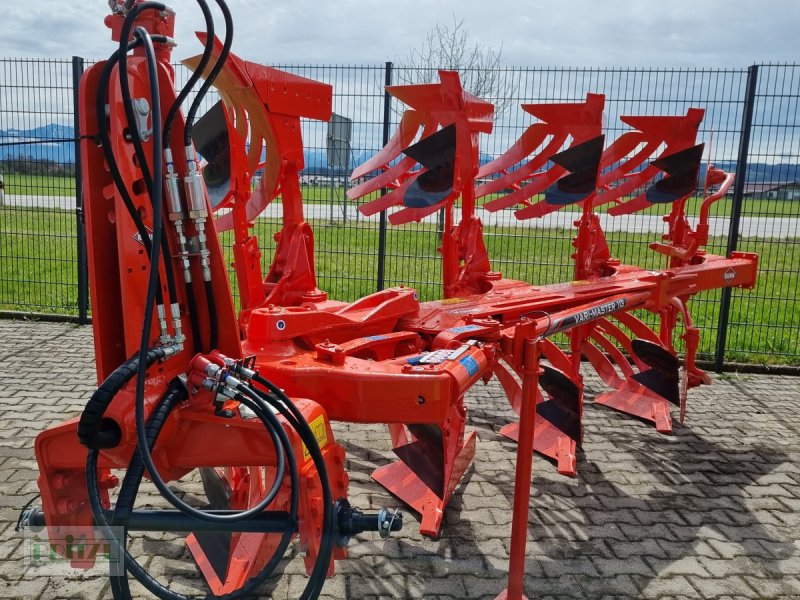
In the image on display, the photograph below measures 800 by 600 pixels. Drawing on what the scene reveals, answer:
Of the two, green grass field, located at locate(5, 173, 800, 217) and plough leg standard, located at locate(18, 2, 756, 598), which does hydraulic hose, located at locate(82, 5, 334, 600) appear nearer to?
plough leg standard, located at locate(18, 2, 756, 598)

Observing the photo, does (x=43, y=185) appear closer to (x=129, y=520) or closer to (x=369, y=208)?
(x=369, y=208)

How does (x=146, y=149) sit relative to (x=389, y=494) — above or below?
above

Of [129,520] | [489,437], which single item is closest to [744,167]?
[489,437]

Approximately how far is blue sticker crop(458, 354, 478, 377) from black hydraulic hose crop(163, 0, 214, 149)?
1.26m

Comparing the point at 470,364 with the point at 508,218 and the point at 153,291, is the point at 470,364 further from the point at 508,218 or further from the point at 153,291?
the point at 508,218

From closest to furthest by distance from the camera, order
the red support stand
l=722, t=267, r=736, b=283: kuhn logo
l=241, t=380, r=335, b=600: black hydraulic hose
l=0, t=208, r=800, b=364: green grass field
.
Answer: l=241, t=380, r=335, b=600: black hydraulic hose, the red support stand, l=722, t=267, r=736, b=283: kuhn logo, l=0, t=208, r=800, b=364: green grass field

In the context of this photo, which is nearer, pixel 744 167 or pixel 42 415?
pixel 42 415

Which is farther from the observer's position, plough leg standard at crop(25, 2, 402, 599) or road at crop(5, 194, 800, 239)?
road at crop(5, 194, 800, 239)

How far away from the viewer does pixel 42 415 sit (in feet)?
16.1

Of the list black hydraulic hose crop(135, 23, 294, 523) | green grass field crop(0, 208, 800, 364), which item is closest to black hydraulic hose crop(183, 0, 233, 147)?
black hydraulic hose crop(135, 23, 294, 523)

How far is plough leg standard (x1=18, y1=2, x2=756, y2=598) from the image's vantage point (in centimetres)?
191

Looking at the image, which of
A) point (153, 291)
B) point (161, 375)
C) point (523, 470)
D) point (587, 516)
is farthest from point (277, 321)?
point (587, 516)

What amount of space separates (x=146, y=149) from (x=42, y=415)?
12.0 feet

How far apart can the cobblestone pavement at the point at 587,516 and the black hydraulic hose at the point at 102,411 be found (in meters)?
1.40
